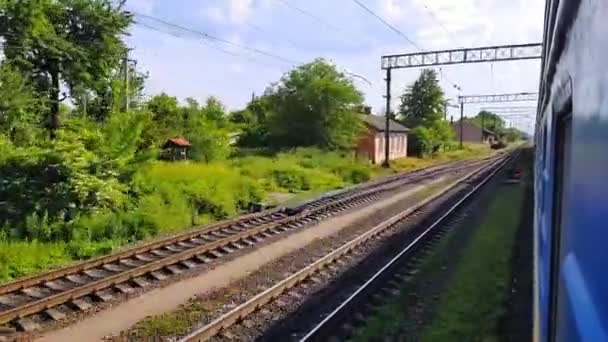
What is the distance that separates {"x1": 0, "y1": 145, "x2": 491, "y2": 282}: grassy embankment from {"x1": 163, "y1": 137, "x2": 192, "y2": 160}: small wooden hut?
2.75 m

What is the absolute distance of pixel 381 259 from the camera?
12.1 meters

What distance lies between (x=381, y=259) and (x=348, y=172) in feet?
71.0

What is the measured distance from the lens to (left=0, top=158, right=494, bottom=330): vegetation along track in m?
8.23

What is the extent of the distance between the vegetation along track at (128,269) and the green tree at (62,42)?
61.0 ft

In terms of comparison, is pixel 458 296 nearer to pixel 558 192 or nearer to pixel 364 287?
pixel 364 287

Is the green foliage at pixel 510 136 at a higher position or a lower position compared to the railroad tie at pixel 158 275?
higher

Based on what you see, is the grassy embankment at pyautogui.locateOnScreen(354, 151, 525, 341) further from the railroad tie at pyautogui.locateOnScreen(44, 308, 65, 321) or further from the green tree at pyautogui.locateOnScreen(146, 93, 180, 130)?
the green tree at pyautogui.locateOnScreen(146, 93, 180, 130)

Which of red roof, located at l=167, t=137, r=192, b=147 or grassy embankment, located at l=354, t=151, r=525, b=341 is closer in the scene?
grassy embankment, located at l=354, t=151, r=525, b=341

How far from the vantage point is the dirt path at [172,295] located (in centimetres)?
773

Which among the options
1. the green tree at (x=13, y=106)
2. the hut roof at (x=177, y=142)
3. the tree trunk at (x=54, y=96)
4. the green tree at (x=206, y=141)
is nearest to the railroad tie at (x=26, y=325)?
the green tree at (x=13, y=106)

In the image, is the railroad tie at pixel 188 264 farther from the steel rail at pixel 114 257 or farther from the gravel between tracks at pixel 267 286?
the gravel between tracks at pixel 267 286

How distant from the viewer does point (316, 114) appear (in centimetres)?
4072

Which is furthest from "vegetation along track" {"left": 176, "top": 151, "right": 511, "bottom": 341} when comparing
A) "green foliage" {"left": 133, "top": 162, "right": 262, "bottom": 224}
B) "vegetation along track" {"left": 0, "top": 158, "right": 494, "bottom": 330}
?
"green foliage" {"left": 133, "top": 162, "right": 262, "bottom": 224}

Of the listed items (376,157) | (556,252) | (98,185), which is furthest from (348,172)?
(556,252)
